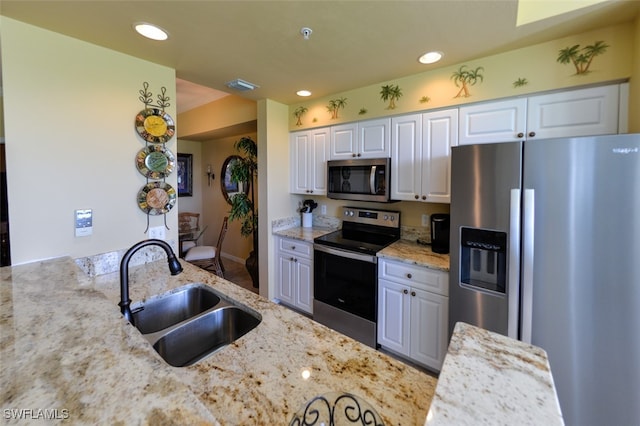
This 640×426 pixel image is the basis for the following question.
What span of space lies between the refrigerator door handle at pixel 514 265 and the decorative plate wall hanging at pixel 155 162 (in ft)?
7.73

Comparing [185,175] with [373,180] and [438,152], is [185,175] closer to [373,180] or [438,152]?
[373,180]

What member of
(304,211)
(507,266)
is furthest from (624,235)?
(304,211)

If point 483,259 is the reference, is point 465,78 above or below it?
above

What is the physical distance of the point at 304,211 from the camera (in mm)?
3404

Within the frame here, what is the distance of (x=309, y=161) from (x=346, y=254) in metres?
1.21

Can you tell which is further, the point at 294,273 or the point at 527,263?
the point at 294,273

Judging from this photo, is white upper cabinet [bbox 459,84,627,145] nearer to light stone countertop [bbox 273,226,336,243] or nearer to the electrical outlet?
light stone countertop [bbox 273,226,336,243]

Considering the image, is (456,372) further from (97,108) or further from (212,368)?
(97,108)

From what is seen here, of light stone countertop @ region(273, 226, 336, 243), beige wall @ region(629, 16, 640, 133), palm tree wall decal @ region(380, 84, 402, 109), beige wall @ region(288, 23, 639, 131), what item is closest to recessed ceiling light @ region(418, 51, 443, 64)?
beige wall @ region(288, 23, 639, 131)

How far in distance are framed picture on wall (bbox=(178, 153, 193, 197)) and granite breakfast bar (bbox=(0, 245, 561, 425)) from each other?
411cm

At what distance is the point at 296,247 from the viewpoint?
2.96 m

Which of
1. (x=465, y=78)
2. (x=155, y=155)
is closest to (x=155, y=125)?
(x=155, y=155)

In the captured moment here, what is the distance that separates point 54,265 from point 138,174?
0.77m

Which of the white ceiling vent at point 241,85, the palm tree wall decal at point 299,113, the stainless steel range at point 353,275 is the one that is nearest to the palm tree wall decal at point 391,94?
the palm tree wall decal at point 299,113
